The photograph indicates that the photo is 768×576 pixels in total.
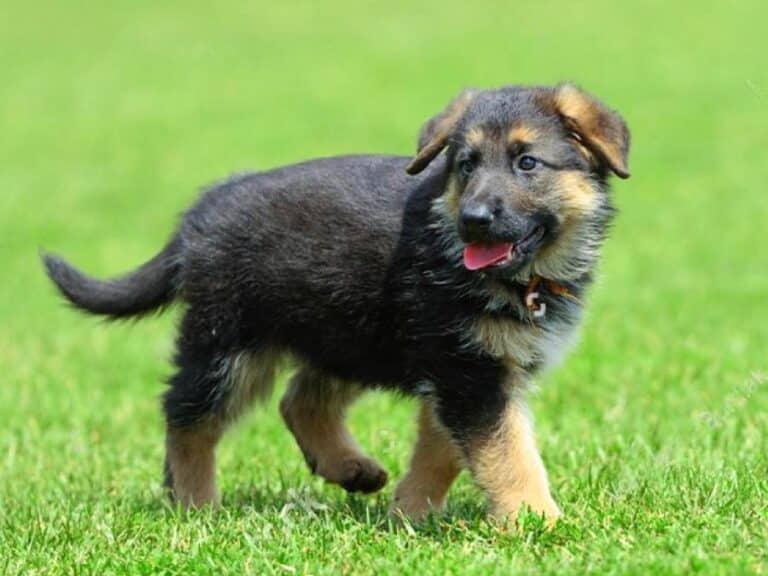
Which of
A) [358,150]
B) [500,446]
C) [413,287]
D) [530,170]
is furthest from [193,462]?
[358,150]

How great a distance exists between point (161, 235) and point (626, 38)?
1281cm

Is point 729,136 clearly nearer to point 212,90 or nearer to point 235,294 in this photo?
point 212,90

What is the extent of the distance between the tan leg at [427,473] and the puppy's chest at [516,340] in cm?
47

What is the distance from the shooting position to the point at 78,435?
7.46 meters

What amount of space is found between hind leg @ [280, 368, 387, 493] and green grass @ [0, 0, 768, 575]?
0.12m

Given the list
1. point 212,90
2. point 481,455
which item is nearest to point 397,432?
point 481,455

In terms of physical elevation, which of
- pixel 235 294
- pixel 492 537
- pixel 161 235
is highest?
pixel 235 294

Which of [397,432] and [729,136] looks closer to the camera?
[397,432]

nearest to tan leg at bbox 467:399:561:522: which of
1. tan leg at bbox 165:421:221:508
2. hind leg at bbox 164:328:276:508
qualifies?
hind leg at bbox 164:328:276:508

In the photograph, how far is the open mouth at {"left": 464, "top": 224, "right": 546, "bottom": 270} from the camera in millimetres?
4785

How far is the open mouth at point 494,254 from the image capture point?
15.7 feet

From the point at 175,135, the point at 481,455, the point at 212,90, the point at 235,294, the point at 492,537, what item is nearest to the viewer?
the point at 492,537

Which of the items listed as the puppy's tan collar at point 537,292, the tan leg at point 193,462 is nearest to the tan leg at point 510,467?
the puppy's tan collar at point 537,292

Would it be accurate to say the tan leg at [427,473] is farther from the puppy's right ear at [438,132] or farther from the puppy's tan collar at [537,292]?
the puppy's right ear at [438,132]
